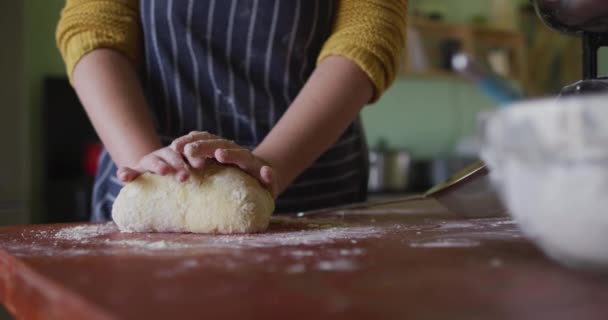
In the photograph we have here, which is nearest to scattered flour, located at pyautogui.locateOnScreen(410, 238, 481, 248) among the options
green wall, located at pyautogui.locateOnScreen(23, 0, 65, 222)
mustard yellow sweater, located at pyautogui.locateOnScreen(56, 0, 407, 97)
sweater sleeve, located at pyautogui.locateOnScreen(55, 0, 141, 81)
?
mustard yellow sweater, located at pyautogui.locateOnScreen(56, 0, 407, 97)

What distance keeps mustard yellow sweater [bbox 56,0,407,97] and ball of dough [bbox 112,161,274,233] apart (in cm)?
27

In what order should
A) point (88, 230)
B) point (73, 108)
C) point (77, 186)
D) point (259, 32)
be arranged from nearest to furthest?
1. point (88, 230)
2. point (259, 32)
3. point (77, 186)
4. point (73, 108)

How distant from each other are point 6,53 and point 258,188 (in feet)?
5.02

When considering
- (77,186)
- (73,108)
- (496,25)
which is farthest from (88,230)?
(496,25)

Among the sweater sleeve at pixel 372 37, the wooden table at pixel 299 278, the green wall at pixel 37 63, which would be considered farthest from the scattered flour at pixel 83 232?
the green wall at pixel 37 63

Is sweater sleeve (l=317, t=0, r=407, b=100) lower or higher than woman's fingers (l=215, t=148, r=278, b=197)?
higher

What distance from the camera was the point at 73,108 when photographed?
2416 millimetres

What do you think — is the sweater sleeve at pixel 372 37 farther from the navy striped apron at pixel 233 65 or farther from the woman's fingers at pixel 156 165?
the woman's fingers at pixel 156 165

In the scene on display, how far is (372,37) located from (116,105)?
34cm

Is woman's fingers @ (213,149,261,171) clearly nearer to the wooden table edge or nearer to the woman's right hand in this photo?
the woman's right hand

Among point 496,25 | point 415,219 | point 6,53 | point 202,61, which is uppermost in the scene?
point 496,25

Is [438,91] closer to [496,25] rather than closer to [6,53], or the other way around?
[496,25]

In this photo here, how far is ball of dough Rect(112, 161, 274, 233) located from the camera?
64cm

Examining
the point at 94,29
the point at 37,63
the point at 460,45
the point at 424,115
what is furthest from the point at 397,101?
the point at 94,29
